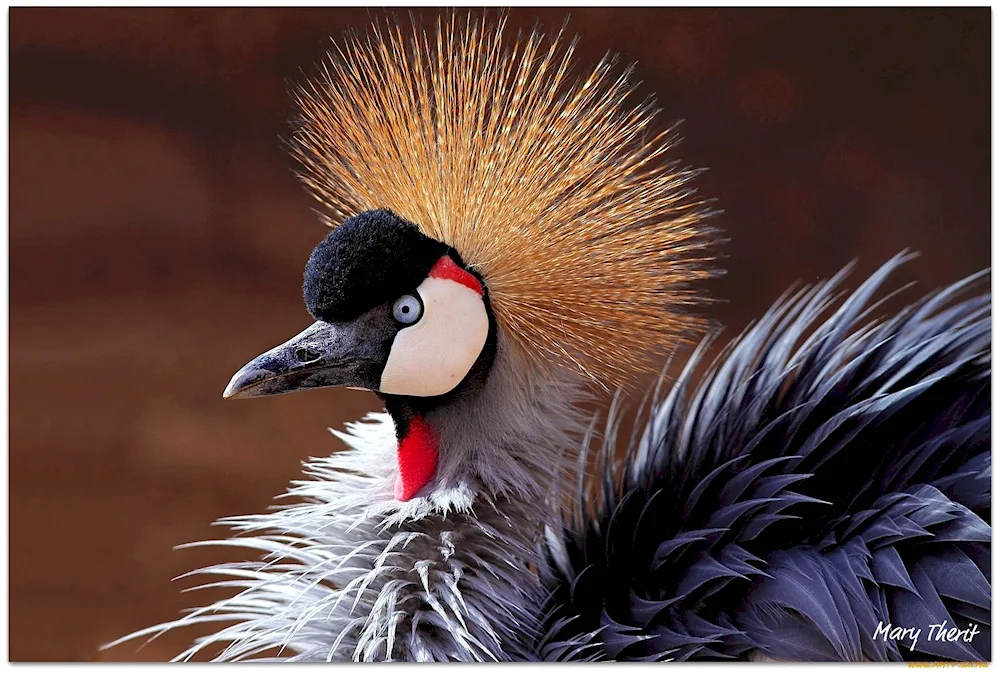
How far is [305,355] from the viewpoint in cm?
95

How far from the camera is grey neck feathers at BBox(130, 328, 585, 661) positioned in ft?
3.20

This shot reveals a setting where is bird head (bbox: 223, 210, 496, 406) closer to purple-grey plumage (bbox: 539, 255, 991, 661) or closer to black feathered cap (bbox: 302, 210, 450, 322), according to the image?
black feathered cap (bbox: 302, 210, 450, 322)

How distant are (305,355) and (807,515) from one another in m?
0.57

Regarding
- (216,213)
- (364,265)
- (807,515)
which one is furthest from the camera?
(216,213)

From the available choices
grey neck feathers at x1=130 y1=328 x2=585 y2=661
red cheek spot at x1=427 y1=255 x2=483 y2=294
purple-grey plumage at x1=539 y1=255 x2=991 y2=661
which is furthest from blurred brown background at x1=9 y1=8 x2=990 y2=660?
grey neck feathers at x1=130 y1=328 x2=585 y2=661

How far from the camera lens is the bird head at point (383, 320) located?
3.05ft

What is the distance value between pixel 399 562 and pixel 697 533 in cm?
32

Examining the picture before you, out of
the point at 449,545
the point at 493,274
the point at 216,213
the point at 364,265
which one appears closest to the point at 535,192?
the point at 493,274

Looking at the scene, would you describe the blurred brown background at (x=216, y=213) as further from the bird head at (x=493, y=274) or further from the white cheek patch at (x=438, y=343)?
the white cheek patch at (x=438, y=343)

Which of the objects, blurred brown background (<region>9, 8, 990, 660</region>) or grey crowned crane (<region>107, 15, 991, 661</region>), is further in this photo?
blurred brown background (<region>9, 8, 990, 660</region>)

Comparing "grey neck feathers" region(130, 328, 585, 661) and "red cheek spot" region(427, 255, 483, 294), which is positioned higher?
"red cheek spot" region(427, 255, 483, 294)

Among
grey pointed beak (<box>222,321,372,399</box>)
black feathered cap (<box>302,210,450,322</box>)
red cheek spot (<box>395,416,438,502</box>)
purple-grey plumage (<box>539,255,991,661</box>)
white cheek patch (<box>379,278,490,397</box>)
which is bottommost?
purple-grey plumage (<box>539,255,991,661</box>)

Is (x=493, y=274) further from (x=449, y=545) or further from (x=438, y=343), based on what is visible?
(x=449, y=545)

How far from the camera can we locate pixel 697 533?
1.04 meters
